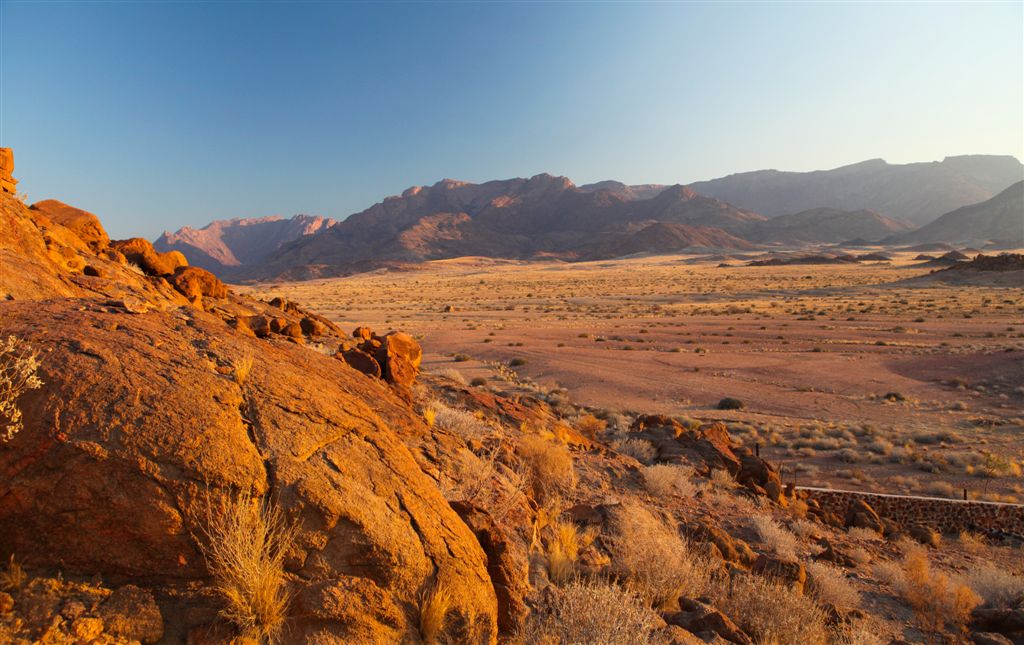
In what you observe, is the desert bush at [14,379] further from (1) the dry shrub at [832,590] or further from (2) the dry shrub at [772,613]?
(1) the dry shrub at [832,590]

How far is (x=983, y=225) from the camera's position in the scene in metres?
135

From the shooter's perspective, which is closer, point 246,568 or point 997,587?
point 246,568

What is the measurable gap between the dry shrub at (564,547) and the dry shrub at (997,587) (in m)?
5.11

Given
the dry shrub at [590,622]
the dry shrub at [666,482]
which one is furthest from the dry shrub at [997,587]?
the dry shrub at [590,622]

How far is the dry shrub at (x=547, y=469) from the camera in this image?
6.94 m

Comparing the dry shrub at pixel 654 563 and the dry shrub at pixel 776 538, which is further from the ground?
the dry shrub at pixel 654 563

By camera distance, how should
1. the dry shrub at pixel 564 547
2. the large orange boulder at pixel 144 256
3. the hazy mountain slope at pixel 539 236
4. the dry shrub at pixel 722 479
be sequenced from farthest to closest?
the hazy mountain slope at pixel 539 236, the large orange boulder at pixel 144 256, the dry shrub at pixel 722 479, the dry shrub at pixel 564 547

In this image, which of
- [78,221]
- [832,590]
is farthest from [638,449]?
[78,221]

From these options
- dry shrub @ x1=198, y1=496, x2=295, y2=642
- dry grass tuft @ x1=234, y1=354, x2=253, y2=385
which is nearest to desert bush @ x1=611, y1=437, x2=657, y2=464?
dry grass tuft @ x1=234, y1=354, x2=253, y2=385

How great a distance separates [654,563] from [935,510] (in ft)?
26.0

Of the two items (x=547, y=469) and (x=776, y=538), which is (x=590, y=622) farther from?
(x=776, y=538)

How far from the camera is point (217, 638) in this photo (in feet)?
8.77

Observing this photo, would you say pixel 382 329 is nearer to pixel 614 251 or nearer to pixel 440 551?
pixel 440 551

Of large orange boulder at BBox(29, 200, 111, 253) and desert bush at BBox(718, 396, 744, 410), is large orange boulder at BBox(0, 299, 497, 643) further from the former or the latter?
desert bush at BBox(718, 396, 744, 410)
